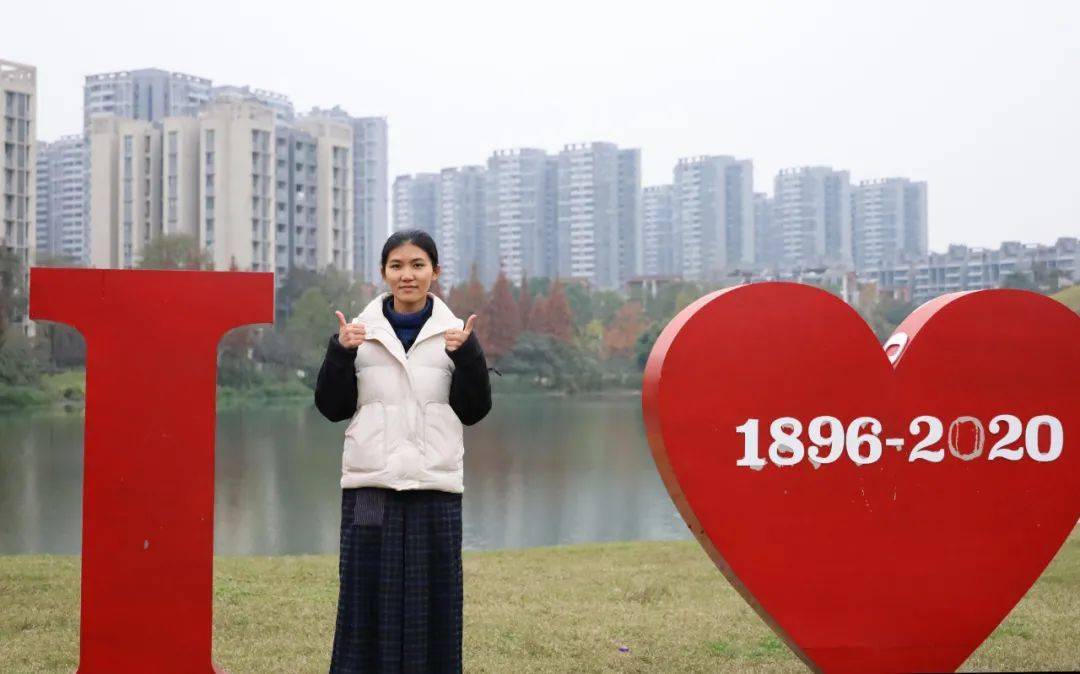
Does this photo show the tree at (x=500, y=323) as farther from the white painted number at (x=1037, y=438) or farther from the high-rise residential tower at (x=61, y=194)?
the white painted number at (x=1037, y=438)

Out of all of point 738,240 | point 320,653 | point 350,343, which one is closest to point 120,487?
point 350,343

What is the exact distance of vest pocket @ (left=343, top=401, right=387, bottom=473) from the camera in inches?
90.0

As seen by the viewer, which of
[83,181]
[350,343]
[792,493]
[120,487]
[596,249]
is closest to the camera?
[350,343]

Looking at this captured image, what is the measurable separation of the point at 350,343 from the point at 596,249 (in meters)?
39.4

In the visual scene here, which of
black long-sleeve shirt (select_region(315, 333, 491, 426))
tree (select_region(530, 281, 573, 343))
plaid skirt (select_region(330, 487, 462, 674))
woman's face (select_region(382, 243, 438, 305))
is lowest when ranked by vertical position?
plaid skirt (select_region(330, 487, 462, 674))

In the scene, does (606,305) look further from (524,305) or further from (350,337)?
(350,337)

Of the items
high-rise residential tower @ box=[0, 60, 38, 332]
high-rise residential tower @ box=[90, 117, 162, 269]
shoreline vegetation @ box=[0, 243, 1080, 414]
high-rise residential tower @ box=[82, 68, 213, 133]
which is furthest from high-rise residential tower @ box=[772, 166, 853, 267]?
high-rise residential tower @ box=[0, 60, 38, 332]

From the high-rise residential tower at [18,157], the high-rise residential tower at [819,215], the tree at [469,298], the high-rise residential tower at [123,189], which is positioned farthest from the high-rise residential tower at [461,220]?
the high-rise residential tower at [18,157]

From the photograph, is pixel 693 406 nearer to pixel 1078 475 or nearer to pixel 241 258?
pixel 1078 475

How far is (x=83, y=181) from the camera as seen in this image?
37.1 m

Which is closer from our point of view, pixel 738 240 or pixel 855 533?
pixel 855 533

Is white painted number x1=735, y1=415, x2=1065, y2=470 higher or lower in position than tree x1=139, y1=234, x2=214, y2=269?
Answer: lower

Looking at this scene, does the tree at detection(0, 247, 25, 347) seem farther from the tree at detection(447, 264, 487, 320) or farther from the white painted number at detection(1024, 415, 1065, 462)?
the white painted number at detection(1024, 415, 1065, 462)

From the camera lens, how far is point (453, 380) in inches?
91.4
